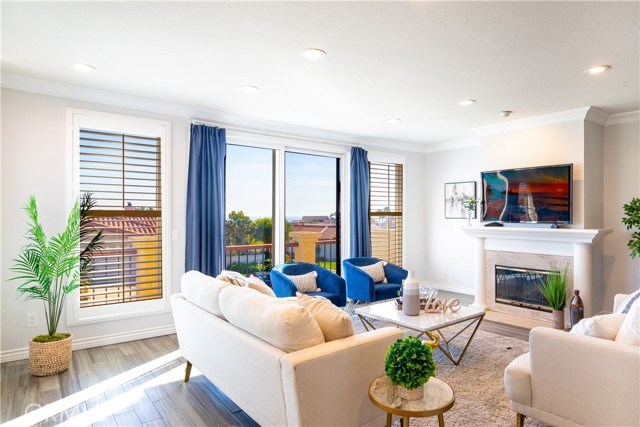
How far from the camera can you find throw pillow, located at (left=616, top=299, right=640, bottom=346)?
2.06 metres

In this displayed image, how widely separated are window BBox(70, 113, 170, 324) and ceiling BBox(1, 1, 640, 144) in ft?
1.60

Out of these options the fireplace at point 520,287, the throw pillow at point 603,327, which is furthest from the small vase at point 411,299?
the fireplace at point 520,287

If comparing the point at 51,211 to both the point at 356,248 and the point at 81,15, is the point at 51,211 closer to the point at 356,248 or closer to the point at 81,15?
the point at 81,15

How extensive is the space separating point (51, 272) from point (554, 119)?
19.5 ft

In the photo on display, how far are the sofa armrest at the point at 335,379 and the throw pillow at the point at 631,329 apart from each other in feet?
4.11

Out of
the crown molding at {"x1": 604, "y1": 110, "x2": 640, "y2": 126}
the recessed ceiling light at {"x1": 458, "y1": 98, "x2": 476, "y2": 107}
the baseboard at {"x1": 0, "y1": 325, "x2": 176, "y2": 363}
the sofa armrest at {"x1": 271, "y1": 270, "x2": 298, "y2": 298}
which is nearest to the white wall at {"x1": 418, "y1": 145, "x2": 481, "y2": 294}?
the crown molding at {"x1": 604, "y1": 110, "x2": 640, "y2": 126}

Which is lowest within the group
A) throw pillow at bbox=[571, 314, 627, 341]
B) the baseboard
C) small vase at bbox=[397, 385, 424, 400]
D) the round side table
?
the baseboard

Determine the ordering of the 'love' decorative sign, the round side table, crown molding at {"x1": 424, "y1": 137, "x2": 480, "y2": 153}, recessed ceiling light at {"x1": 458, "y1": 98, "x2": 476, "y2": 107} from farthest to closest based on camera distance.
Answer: crown molding at {"x1": 424, "y1": 137, "x2": 480, "y2": 153} → recessed ceiling light at {"x1": 458, "y1": 98, "x2": 476, "y2": 107} → the 'love' decorative sign → the round side table

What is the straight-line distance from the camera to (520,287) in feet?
17.2

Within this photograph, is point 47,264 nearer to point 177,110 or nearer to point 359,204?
point 177,110

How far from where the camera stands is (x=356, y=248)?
20.2 ft

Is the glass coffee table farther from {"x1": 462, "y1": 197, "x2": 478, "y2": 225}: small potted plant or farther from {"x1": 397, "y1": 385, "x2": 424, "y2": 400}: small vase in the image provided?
{"x1": 462, "y1": 197, "x2": 478, "y2": 225}: small potted plant

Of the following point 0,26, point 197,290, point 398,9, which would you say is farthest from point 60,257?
point 398,9

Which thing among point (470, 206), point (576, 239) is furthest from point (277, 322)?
point (470, 206)
